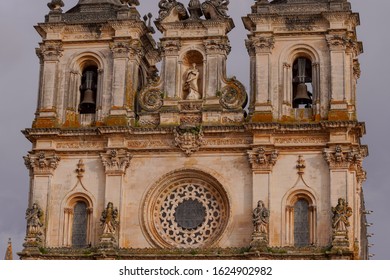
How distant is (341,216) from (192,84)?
757 cm

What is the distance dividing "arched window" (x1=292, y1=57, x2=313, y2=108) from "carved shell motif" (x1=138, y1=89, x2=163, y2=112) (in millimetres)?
4807

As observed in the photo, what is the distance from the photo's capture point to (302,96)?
4294cm

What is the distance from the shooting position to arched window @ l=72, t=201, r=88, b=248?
42125 mm

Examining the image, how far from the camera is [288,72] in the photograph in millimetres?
42969

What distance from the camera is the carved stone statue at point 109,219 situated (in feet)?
134

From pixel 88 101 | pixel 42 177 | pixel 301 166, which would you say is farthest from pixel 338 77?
pixel 42 177

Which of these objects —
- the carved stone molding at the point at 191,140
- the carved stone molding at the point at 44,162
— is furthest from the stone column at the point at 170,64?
the carved stone molding at the point at 44,162

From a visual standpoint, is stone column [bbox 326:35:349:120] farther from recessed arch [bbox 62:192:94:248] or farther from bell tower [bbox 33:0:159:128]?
recessed arch [bbox 62:192:94:248]

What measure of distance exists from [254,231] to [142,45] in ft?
29.2

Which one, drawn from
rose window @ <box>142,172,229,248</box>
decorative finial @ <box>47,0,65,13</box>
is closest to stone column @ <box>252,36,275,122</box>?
rose window @ <box>142,172,229,248</box>

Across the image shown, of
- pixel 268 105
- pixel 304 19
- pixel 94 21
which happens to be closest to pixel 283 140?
pixel 268 105

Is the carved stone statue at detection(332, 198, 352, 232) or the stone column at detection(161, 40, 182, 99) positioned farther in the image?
the stone column at detection(161, 40, 182, 99)

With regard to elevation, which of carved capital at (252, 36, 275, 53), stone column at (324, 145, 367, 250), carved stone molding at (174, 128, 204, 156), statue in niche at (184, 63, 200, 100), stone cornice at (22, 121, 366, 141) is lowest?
stone column at (324, 145, 367, 250)

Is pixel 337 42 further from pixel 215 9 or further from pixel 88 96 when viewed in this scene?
pixel 88 96
